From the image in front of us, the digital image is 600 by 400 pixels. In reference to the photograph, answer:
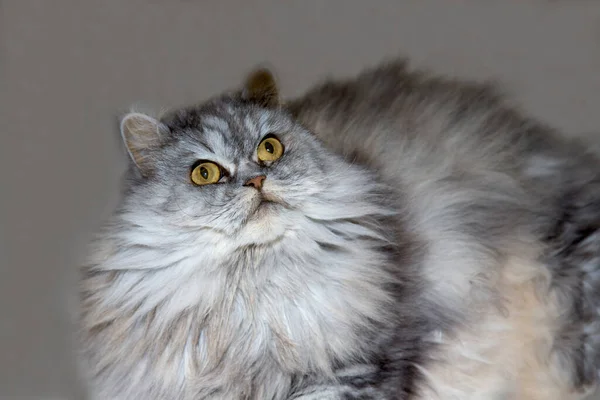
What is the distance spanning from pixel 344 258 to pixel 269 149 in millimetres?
270

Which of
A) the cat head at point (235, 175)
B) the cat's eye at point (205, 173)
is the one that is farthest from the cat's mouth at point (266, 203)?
the cat's eye at point (205, 173)

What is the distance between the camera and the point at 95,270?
5.14ft

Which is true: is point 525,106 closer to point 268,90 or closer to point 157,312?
point 268,90

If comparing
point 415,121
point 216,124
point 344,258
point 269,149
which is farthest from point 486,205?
point 216,124

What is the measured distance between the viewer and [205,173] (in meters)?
1.45

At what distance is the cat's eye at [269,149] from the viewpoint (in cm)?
146

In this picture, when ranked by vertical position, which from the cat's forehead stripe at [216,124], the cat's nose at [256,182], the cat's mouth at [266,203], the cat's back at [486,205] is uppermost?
the cat's forehead stripe at [216,124]

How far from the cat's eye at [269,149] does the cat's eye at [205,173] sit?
0.29ft

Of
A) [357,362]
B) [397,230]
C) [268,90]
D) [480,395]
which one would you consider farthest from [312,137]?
[480,395]

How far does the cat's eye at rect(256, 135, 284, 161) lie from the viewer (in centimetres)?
146

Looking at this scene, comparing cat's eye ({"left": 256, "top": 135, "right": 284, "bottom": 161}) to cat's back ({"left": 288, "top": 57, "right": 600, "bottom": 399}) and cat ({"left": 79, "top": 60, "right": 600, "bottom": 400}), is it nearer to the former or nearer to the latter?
cat ({"left": 79, "top": 60, "right": 600, "bottom": 400})

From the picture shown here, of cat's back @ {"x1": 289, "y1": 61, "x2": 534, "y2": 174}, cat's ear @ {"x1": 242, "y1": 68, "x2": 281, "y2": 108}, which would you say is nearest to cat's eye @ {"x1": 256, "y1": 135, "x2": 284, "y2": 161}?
cat's ear @ {"x1": 242, "y1": 68, "x2": 281, "y2": 108}

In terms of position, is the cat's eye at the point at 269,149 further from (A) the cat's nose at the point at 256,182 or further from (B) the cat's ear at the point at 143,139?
(B) the cat's ear at the point at 143,139

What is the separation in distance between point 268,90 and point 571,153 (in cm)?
80
